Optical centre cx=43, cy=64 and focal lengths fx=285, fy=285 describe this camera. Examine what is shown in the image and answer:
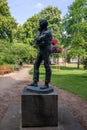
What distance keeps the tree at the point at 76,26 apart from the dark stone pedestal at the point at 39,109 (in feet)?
77.8

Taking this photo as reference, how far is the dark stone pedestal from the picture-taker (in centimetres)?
659

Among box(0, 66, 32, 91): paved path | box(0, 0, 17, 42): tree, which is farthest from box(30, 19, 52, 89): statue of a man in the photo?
box(0, 0, 17, 42): tree

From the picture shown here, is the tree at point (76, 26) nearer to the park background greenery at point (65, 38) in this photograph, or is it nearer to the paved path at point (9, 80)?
the park background greenery at point (65, 38)

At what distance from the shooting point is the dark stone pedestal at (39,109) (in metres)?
6.59

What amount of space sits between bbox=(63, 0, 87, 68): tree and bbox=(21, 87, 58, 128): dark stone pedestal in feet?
77.8

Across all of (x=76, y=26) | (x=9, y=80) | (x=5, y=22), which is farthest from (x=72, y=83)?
(x=5, y=22)

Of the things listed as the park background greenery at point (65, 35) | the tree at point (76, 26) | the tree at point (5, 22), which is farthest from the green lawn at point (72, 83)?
the tree at point (5, 22)

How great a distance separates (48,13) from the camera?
61.6m

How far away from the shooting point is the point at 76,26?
113ft

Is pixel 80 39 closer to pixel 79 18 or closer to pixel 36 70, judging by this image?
pixel 79 18

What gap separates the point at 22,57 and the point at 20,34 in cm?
1545

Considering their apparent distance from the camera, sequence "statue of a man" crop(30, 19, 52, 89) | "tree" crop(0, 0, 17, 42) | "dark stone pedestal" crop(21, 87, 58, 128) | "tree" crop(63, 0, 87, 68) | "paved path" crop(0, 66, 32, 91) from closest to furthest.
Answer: "dark stone pedestal" crop(21, 87, 58, 128) → "statue of a man" crop(30, 19, 52, 89) → "paved path" crop(0, 66, 32, 91) → "tree" crop(63, 0, 87, 68) → "tree" crop(0, 0, 17, 42)

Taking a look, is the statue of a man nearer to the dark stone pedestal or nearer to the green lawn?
the dark stone pedestal

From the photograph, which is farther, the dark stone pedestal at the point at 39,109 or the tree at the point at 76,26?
Result: the tree at the point at 76,26
